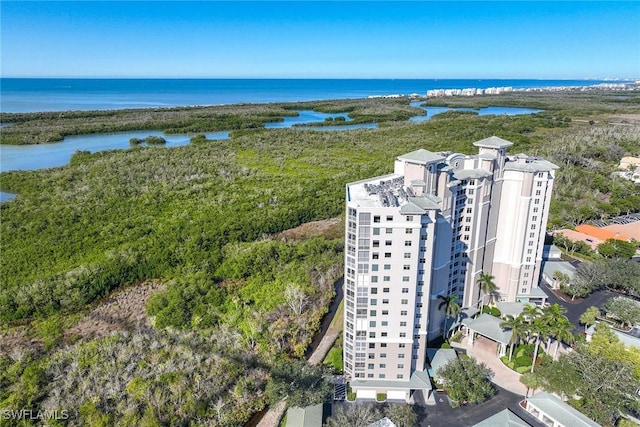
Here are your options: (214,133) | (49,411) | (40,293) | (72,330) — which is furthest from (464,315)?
(214,133)

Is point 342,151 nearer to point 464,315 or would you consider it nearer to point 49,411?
point 464,315

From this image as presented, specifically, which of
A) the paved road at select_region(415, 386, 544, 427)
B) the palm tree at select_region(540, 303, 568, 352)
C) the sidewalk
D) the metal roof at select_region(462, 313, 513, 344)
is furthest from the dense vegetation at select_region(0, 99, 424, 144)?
the palm tree at select_region(540, 303, 568, 352)

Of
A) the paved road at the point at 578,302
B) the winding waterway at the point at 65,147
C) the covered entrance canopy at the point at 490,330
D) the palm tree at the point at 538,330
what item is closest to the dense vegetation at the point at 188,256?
the winding waterway at the point at 65,147

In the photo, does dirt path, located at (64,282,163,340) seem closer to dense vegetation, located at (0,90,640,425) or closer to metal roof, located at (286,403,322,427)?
dense vegetation, located at (0,90,640,425)

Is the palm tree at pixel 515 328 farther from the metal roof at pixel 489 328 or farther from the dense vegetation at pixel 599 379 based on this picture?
the dense vegetation at pixel 599 379

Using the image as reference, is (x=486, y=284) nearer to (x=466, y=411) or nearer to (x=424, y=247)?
(x=466, y=411)
